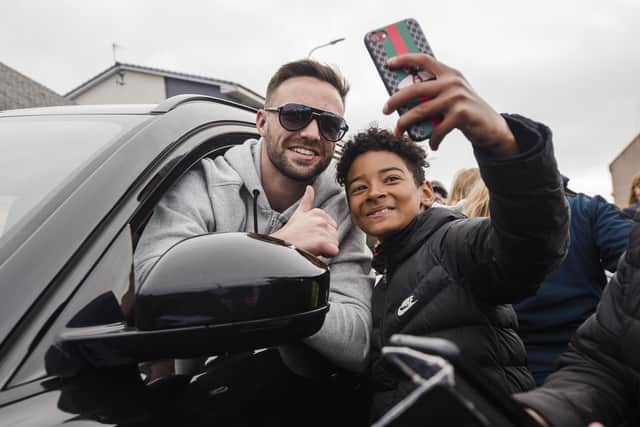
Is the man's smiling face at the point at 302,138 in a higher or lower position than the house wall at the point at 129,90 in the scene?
lower

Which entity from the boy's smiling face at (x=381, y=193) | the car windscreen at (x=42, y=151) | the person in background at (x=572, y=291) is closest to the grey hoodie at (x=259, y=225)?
the boy's smiling face at (x=381, y=193)

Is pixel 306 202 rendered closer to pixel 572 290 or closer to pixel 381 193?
pixel 381 193

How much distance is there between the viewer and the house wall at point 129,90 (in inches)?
977

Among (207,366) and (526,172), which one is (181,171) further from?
(526,172)

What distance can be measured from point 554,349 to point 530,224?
132 centimetres

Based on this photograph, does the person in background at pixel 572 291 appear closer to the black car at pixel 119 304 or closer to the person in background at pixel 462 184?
the person in background at pixel 462 184

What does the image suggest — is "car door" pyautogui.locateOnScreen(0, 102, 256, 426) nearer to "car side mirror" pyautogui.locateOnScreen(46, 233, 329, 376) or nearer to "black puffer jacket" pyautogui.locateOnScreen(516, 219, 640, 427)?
"car side mirror" pyautogui.locateOnScreen(46, 233, 329, 376)

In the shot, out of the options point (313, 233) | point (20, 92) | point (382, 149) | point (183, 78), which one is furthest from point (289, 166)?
point (183, 78)

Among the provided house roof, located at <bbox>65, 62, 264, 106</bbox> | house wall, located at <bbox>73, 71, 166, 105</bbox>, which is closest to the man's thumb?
house roof, located at <bbox>65, 62, 264, 106</bbox>

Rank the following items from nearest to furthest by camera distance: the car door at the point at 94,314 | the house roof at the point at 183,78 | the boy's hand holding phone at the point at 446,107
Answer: the car door at the point at 94,314
the boy's hand holding phone at the point at 446,107
the house roof at the point at 183,78

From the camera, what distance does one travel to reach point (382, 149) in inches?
80.7

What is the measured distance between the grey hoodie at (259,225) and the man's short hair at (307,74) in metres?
0.32

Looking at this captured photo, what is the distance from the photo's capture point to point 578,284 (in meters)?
2.24

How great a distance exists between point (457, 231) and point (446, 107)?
662 mm
